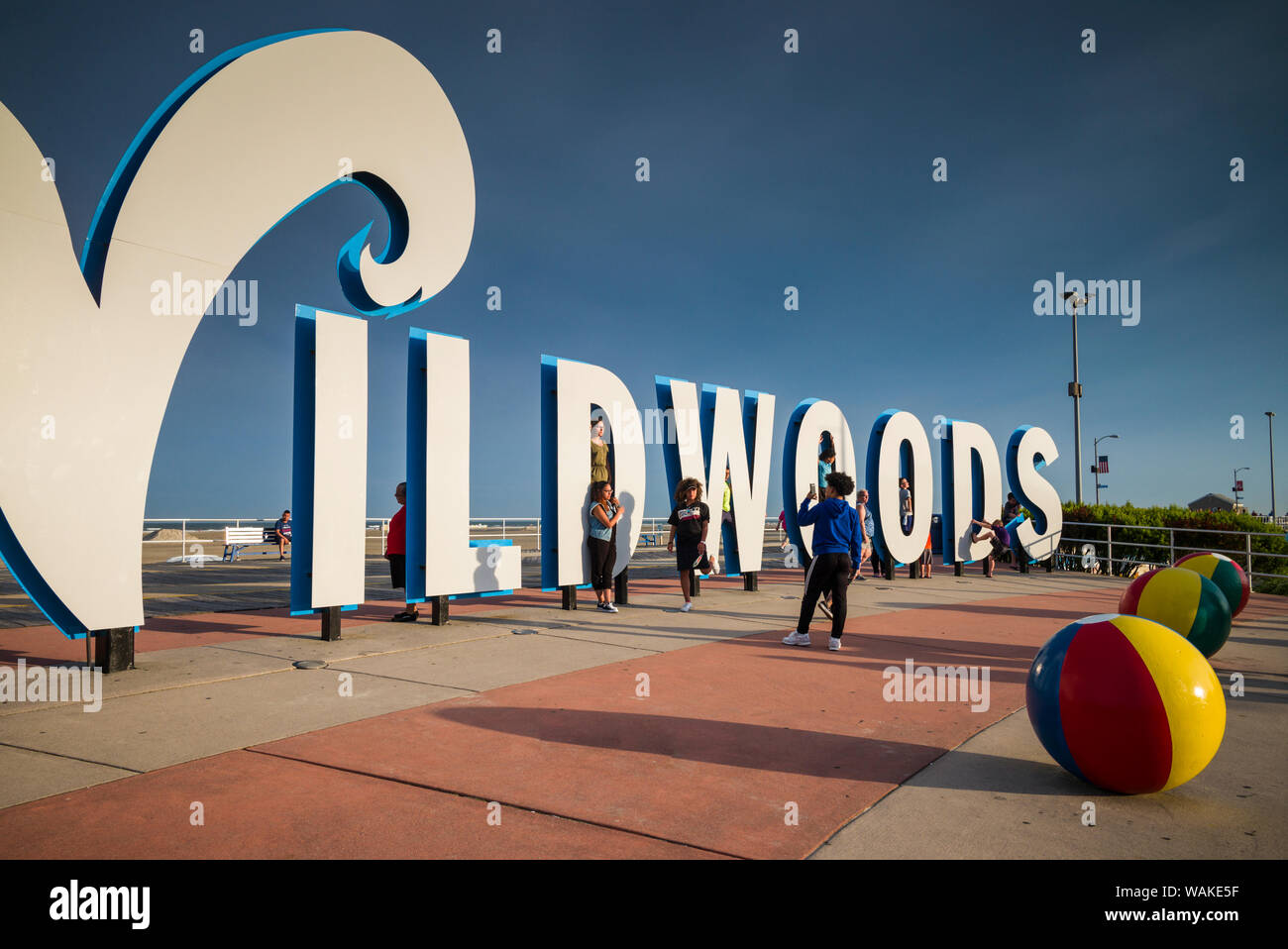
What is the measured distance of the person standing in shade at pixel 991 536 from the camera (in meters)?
17.2

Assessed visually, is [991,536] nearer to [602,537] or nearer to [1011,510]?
[1011,510]

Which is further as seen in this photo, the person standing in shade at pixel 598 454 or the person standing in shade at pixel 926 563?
the person standing in shade at pixel 926 563

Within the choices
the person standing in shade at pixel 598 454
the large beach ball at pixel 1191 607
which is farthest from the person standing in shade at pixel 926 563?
the large beach ball at pixel 1191 607

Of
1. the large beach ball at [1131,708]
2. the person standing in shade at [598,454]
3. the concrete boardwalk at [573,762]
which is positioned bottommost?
the concrete boardwalk at [573,762]

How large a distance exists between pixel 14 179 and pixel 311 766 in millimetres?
5037

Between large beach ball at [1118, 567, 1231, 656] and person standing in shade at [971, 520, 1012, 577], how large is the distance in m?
10.3

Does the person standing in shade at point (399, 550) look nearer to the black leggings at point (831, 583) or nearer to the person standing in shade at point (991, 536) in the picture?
the black leggings at point (831, 583)

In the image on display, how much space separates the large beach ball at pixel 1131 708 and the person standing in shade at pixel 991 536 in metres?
14.1

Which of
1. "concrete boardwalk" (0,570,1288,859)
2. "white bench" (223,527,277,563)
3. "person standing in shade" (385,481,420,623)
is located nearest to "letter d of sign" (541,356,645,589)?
"person standing in shade" (385,481,420,623)

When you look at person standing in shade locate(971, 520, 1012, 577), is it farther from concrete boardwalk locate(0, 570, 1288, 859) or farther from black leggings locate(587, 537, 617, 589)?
black leggings locate(587, 537, 617, 589)

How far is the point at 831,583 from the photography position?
26.8 ft

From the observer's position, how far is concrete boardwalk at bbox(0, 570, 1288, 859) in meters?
3.27

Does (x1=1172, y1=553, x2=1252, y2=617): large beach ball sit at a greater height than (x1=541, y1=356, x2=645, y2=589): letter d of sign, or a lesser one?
lesser

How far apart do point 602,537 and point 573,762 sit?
641cm
